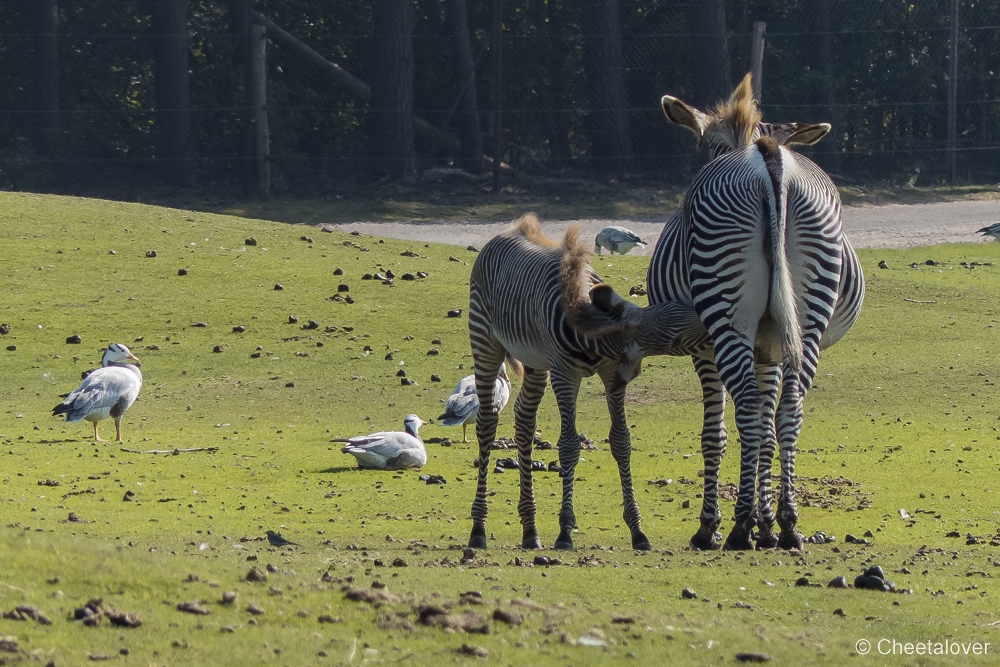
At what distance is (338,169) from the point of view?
30.6 m

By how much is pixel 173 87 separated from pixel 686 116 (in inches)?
828

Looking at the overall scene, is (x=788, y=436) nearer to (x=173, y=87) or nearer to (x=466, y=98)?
(x=466, y=98)

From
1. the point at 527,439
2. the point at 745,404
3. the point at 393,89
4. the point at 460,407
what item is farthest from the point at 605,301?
the point at 393,89

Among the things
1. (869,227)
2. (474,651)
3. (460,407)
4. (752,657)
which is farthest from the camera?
(869,227)

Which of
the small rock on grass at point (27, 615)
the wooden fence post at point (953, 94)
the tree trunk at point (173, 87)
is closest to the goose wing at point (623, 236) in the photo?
the tree trunk at point (173, 87)

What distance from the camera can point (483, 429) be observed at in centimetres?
1014

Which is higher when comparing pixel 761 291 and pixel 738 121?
pixel 738 121

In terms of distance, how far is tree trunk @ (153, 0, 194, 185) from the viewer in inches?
1144

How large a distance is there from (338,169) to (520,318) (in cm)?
2152

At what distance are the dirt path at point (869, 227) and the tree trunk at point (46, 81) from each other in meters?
6.98

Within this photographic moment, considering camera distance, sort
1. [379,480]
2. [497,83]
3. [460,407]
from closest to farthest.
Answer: [379,480] < [460,407] < [497,83]

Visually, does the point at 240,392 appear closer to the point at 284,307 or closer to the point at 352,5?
the point at 284,307

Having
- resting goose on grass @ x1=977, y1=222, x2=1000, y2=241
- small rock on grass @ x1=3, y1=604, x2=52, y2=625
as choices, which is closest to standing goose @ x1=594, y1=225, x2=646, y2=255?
resting goose on grass @ x1=977, y1=222, x2=1000, y2=241

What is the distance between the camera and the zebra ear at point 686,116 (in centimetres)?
1006
